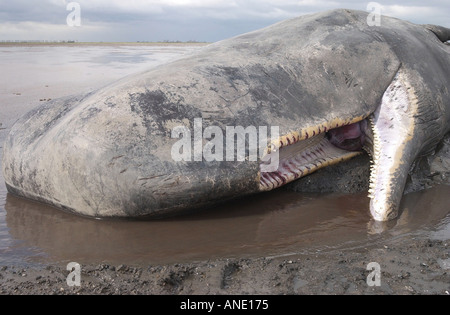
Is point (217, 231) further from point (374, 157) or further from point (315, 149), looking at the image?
point (374, 157)

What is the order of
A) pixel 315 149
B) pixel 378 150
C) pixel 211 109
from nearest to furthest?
1. pixel 211 109
2. pixel 378 150
3. pixel 315 149

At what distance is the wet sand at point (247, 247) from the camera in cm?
356

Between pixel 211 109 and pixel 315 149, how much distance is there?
1.46m

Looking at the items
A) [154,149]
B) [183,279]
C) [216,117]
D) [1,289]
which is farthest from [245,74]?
[1,289]

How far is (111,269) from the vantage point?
381 cm

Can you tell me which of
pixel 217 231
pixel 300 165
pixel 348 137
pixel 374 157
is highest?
pixel 348 137

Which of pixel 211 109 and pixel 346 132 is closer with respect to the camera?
pixel 211 109

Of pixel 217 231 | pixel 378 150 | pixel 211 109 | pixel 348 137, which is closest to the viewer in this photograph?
pixel 217 231

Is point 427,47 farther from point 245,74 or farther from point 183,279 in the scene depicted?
point 183,279

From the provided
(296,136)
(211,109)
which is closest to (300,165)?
(296,136)

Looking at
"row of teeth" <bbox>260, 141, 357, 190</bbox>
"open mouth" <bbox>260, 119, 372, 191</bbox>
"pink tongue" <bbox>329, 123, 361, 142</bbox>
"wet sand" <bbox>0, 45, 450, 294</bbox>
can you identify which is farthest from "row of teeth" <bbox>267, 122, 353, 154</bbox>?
"wet sand" <bbox>0, 45, 450, 294</bbox>

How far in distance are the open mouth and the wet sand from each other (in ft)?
0.75

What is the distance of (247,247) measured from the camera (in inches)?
165

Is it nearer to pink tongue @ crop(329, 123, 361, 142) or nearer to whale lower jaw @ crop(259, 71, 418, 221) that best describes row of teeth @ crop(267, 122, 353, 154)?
whale lower jaw @ crop(259, 71, 418, 221)
